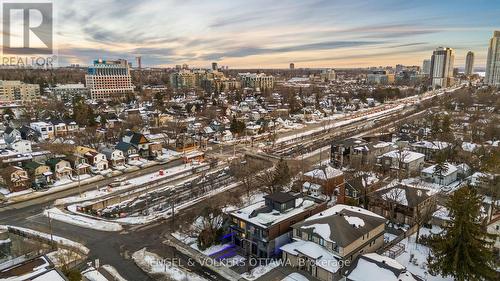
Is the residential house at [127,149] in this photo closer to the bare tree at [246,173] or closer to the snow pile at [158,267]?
the bare tree at [246,173]

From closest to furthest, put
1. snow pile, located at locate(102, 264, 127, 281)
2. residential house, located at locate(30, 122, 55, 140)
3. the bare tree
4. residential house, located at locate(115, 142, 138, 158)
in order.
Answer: snow pile, located at locate(102, 264, 127, 281)
the bare tree
residential house, located at locate(115, 142, 138, 158)
residential house, located at locate(30, 122, 55, 140)

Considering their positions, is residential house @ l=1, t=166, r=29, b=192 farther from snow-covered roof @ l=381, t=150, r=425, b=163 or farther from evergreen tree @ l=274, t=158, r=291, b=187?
snow-covered roof @ l=381, t=150, r=425, b=163

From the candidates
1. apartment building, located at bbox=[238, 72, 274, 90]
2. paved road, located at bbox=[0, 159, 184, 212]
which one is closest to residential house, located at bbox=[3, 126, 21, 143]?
paved road, located at bbox=[0, 159, 184, 212]

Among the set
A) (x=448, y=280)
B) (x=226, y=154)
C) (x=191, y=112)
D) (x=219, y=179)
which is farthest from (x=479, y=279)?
(x=191, y=112)

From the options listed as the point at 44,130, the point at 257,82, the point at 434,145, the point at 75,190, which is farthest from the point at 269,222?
→ the point at 257,82

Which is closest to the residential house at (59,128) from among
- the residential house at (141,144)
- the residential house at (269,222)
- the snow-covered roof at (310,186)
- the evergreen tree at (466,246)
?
the residential house at (141,144)

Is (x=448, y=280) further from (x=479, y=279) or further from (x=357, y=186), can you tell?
(x=357, y=186)

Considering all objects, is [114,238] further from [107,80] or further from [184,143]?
[107,80]
